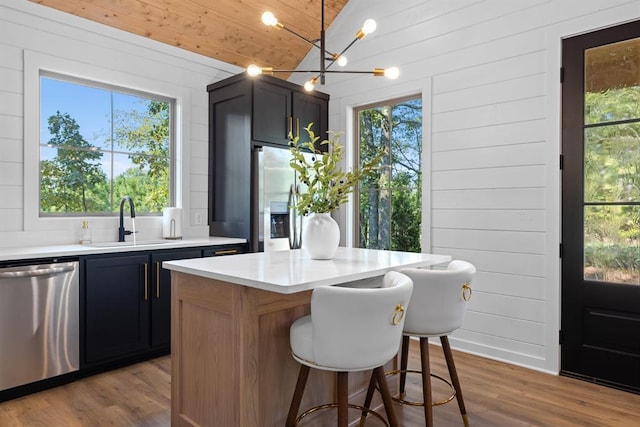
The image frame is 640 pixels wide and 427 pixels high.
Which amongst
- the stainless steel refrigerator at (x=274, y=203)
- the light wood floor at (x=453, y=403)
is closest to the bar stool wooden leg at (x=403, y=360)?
the light wood floor at (x=453, y=403)

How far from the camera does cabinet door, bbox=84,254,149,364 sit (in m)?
3.02

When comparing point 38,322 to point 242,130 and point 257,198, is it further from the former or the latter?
point 242,130

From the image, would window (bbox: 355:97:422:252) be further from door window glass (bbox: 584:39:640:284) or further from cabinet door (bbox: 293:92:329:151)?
door window glass (bbox: 584:39:640:284)

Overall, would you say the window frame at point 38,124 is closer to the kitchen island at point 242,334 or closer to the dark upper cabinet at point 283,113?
the dark upper cabinet at point 283,113

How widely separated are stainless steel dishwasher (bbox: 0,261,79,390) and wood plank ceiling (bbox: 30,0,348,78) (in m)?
2.09

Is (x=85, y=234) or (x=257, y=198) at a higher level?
(x=257, y=198)

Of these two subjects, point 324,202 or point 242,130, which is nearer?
point 324,202

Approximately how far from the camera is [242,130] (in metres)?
4.08

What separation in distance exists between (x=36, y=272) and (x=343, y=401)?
218 centimetres

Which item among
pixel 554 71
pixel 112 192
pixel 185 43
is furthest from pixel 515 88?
pixel 112 192

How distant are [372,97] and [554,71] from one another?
5.46 ft

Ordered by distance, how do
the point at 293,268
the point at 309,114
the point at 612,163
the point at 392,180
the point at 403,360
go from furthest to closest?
1. the point at 309,114
2. the point at 392,180
3. the point at 612,163
4. the point at 403,360
5. the point at 293,268

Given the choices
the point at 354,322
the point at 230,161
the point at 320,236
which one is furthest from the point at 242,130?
the point at 354,322

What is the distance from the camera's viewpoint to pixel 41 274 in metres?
2.75
